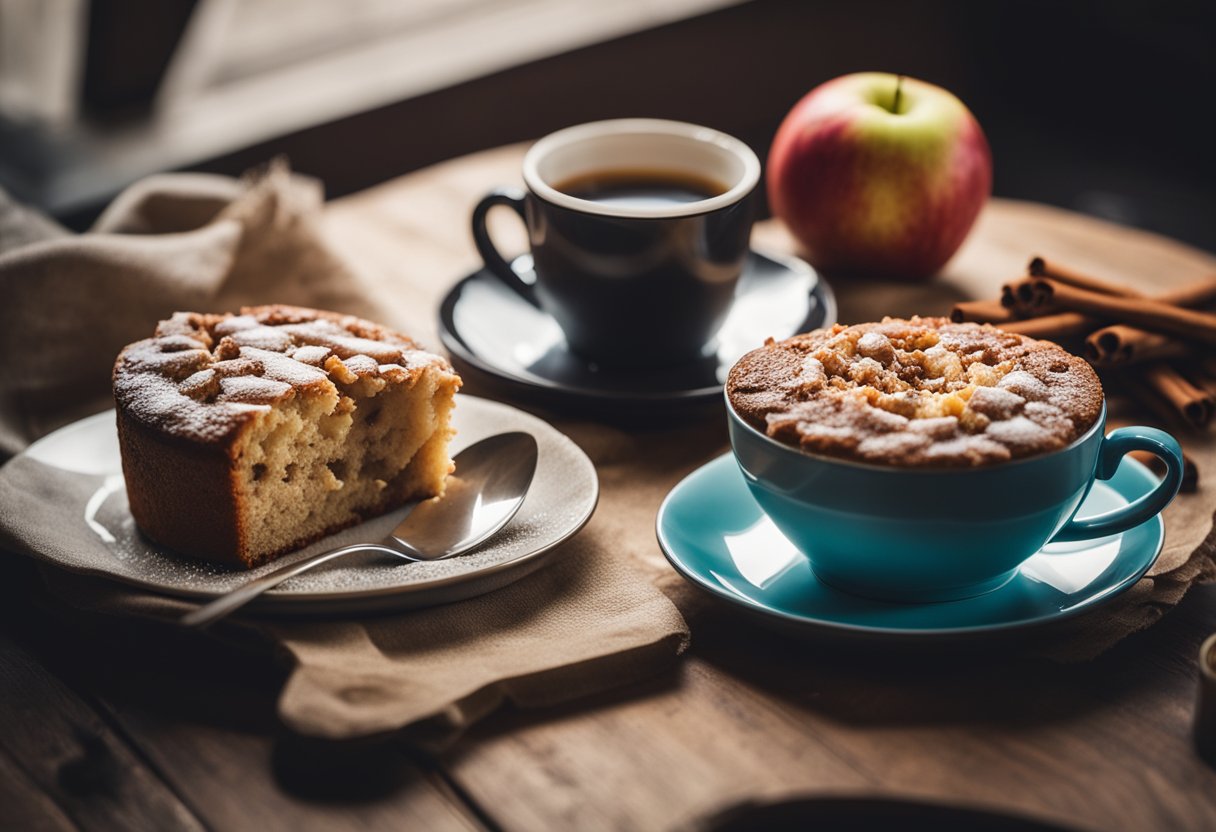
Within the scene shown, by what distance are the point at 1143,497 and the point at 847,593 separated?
1.08ft

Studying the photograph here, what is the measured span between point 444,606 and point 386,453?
27 centimetres

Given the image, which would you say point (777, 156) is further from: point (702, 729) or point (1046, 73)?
point (1046, 73)

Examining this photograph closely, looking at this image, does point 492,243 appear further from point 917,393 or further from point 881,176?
point 917,393

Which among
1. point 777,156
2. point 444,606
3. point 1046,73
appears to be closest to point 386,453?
point 444,606

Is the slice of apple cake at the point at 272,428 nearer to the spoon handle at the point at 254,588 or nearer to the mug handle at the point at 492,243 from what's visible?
the spoon handle at the point at 254,588

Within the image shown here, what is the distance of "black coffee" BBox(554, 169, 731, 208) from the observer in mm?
1936

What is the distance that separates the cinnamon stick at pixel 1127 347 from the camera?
1777 mm

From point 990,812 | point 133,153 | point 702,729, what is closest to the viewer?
point 990,812

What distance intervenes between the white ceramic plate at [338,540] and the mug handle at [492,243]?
1.19 ft

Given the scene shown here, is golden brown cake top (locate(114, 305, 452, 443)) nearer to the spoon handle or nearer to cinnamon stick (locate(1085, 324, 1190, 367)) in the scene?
the spoon handle

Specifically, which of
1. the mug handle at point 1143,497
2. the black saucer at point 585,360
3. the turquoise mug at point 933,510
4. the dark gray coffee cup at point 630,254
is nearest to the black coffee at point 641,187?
the dark gray coffee cup at point 630,254

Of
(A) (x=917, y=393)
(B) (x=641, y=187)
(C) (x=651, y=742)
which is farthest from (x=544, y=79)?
(C) (x=651, y=742)

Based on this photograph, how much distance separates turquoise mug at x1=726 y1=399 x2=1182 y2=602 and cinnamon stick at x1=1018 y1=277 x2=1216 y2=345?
1.88 ft

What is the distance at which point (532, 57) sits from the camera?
3363 mm
